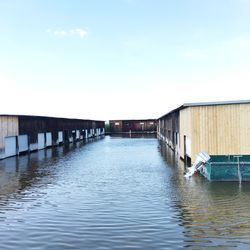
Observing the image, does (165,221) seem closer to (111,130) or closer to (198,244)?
(198,244)

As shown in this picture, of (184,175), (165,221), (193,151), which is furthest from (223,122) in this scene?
Answer: (165,221)

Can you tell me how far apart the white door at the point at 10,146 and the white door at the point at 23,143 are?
3.94 ft

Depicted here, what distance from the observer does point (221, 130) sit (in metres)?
27.3

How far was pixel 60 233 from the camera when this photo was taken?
12391mm

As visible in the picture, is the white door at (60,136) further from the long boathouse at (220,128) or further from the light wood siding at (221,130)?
the light wood siding at (221,130)

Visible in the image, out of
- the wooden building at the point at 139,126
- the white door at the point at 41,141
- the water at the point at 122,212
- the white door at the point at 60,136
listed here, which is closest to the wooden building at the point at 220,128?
the water at the point at 122,212

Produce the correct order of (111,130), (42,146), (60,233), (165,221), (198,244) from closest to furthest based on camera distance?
(198,244)
(60,233)
(165,221)
(42,146)
(111,130)

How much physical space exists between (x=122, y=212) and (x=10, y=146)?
29.1m

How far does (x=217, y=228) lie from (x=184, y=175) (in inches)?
492

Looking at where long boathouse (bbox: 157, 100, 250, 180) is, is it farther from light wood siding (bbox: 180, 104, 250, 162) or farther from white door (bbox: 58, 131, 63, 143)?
white door (bbox: 58, 131, 63, 143)

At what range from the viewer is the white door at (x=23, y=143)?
43.0 metres

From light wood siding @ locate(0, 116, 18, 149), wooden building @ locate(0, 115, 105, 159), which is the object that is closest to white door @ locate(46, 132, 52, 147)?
wooden building @ locate(0, 115, 105, 159)

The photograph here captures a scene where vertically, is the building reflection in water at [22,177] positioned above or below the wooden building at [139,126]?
below

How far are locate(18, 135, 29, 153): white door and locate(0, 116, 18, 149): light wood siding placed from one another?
177 cm
